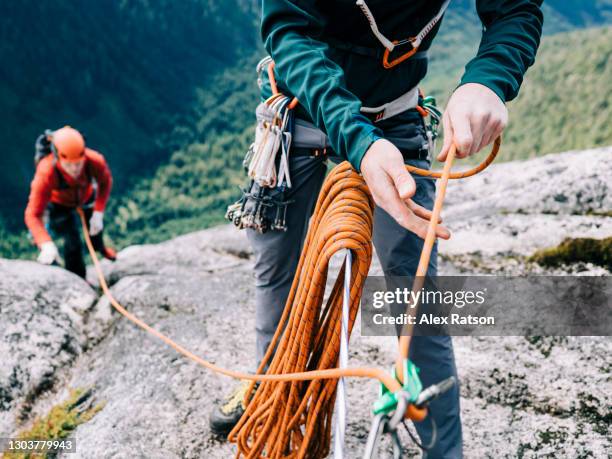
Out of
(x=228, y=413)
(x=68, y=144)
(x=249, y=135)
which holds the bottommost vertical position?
(x=228, y=413)

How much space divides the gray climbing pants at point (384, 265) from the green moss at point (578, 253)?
1590mm

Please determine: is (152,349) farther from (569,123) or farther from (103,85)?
(103,85)

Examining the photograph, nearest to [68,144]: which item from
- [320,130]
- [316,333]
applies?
[320,130]

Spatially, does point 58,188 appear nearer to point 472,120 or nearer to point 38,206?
point 38,206

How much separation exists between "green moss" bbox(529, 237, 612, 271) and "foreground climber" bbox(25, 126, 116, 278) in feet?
10.9

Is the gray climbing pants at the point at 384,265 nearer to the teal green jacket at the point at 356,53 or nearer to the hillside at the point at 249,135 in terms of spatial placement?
the teal green jacket at the point at 356,53

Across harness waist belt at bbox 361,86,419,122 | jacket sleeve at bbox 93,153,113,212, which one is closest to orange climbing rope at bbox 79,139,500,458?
harness waist belt at bbox 361,86,419,122

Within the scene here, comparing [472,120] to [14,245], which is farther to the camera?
[14,245]

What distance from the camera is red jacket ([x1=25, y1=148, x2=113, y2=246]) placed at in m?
4.12

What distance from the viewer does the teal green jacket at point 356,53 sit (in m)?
1.35

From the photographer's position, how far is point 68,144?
4.08 meters

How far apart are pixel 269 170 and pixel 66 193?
313cm

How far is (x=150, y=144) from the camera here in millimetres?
19547

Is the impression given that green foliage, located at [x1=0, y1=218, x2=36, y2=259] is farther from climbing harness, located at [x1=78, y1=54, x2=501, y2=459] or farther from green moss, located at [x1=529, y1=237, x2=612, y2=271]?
climbing harness, located at [x1=78, y1=54, x2=501, y2=459]
